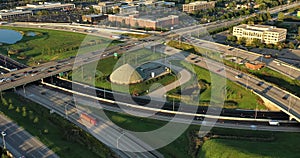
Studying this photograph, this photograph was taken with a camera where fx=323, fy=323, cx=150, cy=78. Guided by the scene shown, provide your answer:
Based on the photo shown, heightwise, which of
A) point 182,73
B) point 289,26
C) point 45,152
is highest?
point 289,26

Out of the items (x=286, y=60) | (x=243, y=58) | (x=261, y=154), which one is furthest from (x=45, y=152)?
(x=286, y=60)

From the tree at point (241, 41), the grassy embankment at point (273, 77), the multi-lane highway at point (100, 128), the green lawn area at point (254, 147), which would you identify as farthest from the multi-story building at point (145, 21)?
the green lawn area at point (254, 147)

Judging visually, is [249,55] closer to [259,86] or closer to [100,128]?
[259,86]

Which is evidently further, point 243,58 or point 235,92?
point 243,58

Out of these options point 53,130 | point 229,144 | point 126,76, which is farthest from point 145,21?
point 229,144

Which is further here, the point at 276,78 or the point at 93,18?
the point at 93,18

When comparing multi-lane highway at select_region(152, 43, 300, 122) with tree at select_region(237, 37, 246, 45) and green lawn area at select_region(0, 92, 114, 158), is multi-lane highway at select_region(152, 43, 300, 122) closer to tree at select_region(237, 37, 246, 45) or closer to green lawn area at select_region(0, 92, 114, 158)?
tree at select_region(237, 37, 246, 45)

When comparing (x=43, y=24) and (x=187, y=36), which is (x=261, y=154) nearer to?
(x=187, y=36)

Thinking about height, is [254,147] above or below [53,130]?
below

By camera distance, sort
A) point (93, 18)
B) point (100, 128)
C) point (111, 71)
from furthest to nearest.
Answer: point (93, 18)
point (111, 71)
point (100, 128)
